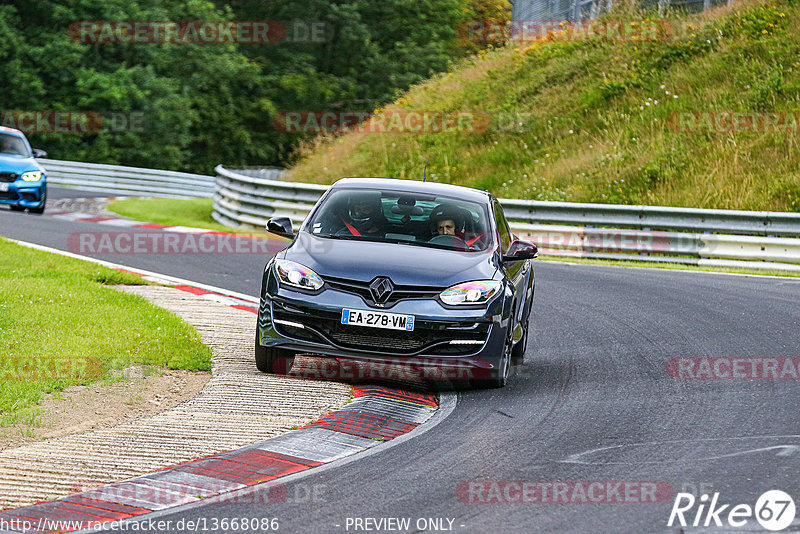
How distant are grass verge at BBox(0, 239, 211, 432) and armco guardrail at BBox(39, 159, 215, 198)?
24237 millimetres

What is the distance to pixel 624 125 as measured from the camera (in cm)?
2741

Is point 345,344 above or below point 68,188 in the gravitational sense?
above

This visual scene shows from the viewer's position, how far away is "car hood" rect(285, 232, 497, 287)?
847cm

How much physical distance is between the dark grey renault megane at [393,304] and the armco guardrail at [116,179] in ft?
95.6

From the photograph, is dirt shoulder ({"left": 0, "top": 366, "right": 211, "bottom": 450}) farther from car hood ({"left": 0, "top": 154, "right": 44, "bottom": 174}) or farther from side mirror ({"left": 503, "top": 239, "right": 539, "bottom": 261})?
car hood ({"left": 0, "top": 154, "right": 44, "bottom": 174})

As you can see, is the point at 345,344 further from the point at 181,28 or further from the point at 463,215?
the point at 181,28

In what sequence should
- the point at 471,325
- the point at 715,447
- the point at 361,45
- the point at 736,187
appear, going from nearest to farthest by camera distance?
the point at 715,447 → the point at 471,325 → the point at 736,187 → the point at 361,45

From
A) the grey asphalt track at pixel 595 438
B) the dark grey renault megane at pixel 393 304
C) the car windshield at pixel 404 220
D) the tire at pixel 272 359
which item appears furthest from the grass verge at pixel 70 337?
the grey asphalt track at pixel 595 438

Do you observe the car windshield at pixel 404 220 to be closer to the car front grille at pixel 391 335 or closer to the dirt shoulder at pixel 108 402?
the car front grille at pixel 391 335

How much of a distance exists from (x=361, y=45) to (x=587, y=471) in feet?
167

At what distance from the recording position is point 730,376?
9.27 m

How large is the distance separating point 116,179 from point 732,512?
3410cm

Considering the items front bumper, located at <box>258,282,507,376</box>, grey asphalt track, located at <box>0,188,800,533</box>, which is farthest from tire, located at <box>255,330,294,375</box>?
grey asphalt track, located at <box>0,188,800,533</box>

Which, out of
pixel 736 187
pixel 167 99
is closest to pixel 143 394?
pixel 736 187
